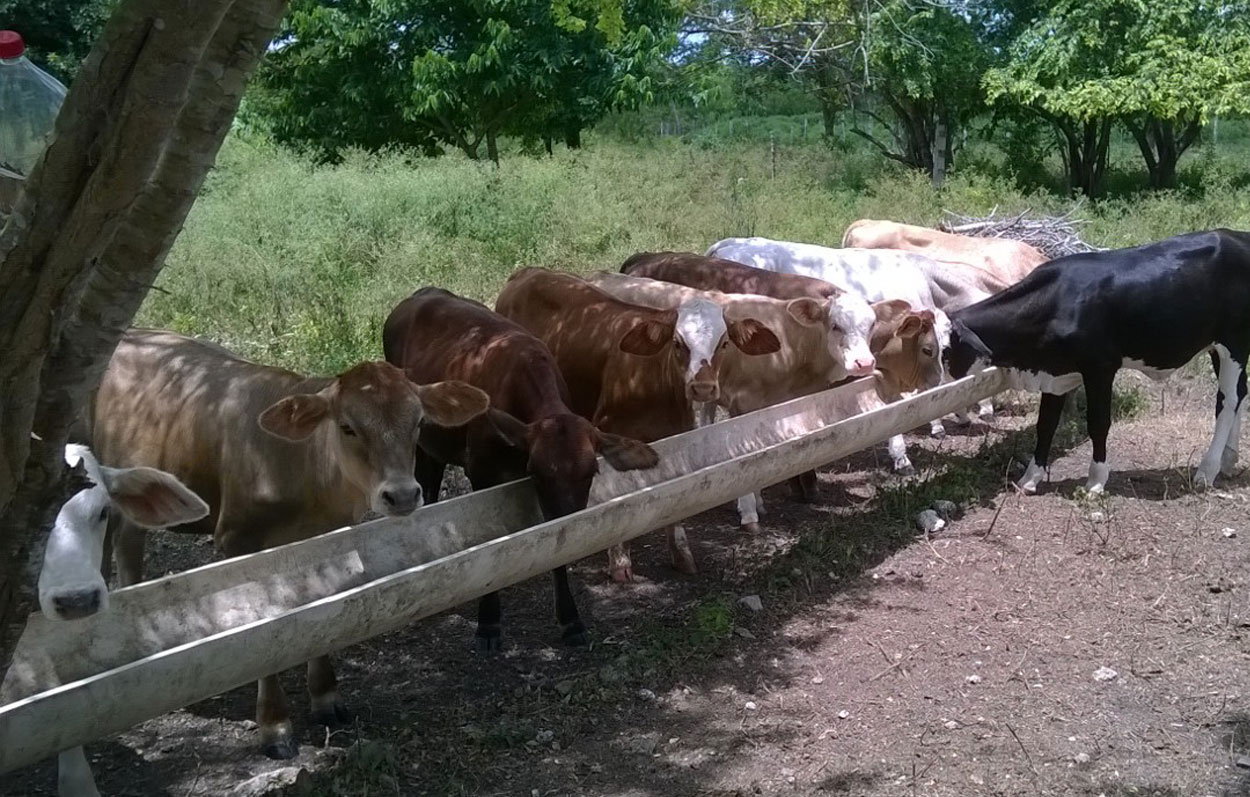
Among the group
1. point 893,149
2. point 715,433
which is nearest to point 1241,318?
point 715,433

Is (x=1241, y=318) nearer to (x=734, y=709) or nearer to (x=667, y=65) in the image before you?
(x=734, y=709)

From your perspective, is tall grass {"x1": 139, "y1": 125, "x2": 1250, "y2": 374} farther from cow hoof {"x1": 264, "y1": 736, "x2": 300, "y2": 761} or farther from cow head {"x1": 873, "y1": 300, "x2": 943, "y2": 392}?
cow head {"x1": 873, "y1": 300, "x2": 943, "y2": 392}

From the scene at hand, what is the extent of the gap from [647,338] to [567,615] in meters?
1.84

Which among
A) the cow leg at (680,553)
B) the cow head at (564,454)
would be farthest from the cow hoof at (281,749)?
the cow leg at (680,553)

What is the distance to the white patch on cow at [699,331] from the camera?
696cm

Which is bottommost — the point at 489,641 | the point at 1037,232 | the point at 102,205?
the point at 489,641

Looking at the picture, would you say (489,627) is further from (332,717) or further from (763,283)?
(763,283)

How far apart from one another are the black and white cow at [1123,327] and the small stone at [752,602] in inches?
109

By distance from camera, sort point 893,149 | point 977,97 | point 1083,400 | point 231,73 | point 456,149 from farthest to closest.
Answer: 1. point 893,149
2. point 977,97
3. point 456,149
4. point 1083,400
5. point 231,73

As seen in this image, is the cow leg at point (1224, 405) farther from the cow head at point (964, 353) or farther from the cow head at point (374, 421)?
the cow head at point (374, 421)

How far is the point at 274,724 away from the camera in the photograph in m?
4.94

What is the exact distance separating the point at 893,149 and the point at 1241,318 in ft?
64.2

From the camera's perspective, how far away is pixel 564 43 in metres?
17.9

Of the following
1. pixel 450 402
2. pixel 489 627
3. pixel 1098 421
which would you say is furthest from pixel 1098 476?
pixel 450 402
